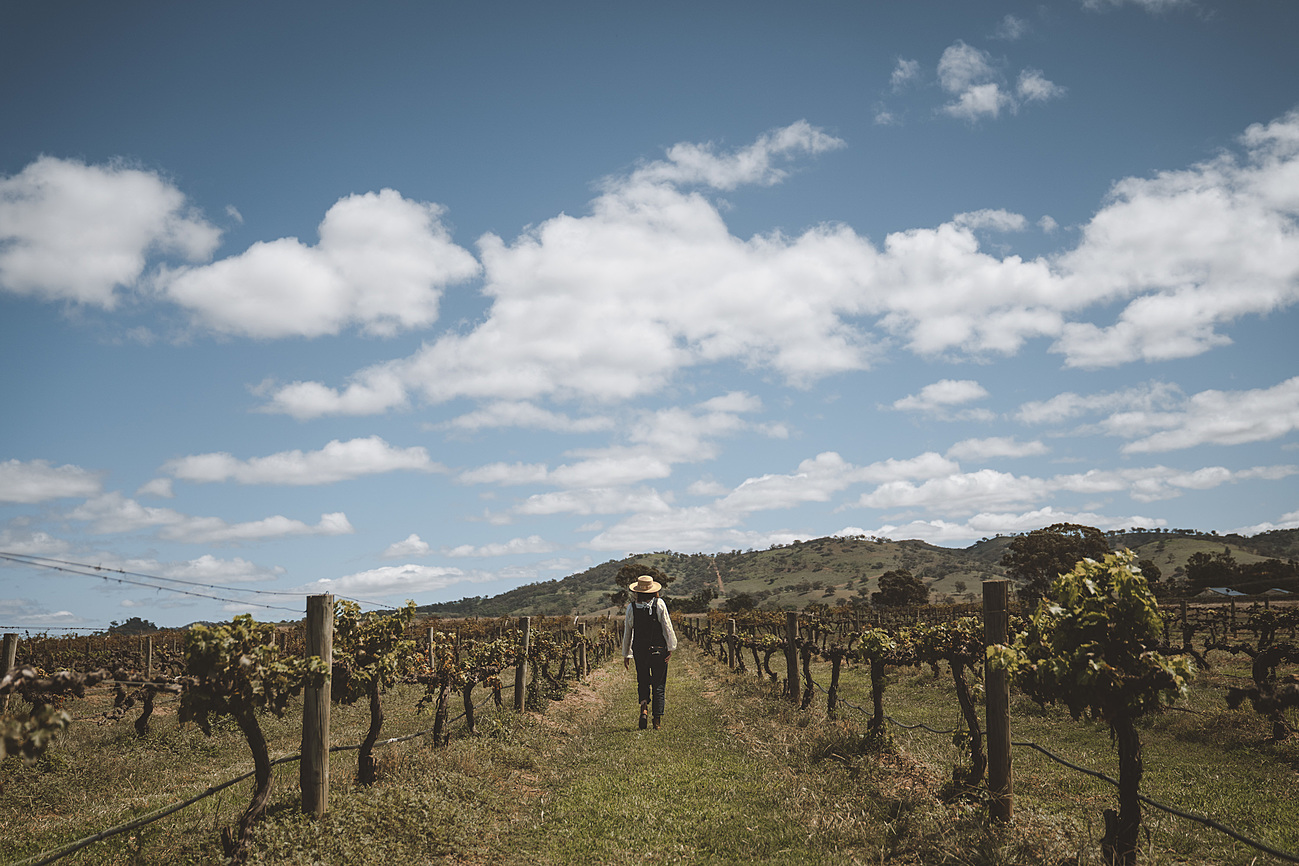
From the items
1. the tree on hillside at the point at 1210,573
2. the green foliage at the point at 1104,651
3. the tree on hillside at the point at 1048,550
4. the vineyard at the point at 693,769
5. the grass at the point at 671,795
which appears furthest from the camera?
the tree on hillside at the point at 1210,573

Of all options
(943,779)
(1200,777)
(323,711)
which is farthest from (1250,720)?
(323,711)

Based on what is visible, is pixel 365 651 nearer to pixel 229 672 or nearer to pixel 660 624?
pixel 229 672

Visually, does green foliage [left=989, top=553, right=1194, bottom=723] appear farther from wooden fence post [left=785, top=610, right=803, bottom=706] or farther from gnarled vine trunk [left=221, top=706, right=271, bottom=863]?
wooden fence post [left=785, top=610, right=803, bottom=706]

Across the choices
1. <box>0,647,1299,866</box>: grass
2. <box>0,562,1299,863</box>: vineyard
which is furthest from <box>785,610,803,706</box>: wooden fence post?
Answer: <box>0,647,1299,866</box>: grass

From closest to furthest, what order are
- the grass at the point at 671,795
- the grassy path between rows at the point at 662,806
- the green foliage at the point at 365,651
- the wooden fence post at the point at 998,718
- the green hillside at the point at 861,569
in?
the grass at the point at 671,795
the grassy path between rows at the point at 662,806
the wooden fence post at the point at 998,718
the green foliage at the point at 365,651
the green hillside at the point at 861,569

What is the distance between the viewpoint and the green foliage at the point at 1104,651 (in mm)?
5277

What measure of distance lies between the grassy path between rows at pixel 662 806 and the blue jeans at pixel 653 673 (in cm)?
59

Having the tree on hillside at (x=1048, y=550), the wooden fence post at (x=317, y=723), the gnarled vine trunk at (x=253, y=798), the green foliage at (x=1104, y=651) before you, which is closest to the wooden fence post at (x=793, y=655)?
the green foliage at (x=1104, y=651)

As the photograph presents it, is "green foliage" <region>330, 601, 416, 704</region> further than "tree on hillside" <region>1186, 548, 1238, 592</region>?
No

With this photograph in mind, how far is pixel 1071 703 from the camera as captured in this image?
558 cm

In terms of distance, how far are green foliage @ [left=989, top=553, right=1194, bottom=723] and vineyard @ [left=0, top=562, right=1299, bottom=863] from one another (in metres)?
0.02

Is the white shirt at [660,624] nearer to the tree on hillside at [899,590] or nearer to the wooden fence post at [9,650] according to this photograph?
the wooden fence post at [9,650]

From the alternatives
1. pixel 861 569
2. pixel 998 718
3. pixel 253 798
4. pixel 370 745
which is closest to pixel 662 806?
pixel 370 745

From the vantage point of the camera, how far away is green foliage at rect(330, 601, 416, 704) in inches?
313
